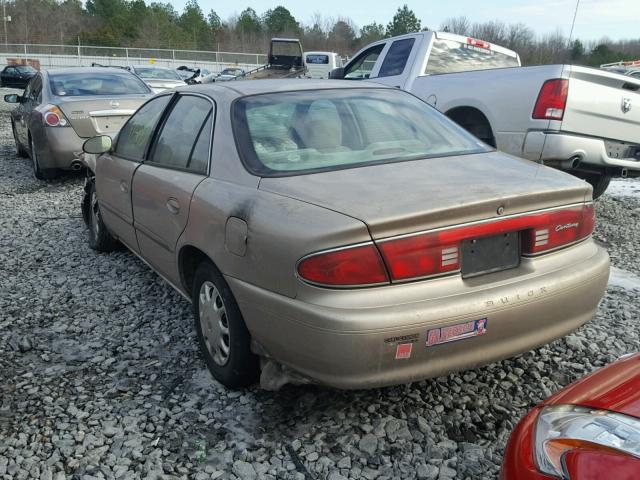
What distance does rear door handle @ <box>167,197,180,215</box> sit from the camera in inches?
128

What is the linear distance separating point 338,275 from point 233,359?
0.86m

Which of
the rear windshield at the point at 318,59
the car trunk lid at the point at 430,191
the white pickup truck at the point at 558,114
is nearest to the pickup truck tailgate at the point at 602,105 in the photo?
the white pickup truck at the point at 558,114

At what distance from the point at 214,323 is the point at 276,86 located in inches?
56.7

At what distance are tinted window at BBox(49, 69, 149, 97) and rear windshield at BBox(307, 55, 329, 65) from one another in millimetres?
18633

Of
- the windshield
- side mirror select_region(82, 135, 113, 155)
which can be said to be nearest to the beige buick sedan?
side mirror select_region(82, 135, 113, 155)

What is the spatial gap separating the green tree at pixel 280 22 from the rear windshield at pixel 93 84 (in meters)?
84.2

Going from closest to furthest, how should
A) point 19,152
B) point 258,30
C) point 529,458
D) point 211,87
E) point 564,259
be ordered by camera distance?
point 529,458
point 564,259
point 211,87
point 19,152
point 258,30

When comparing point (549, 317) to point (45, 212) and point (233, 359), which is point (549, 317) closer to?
point (233, 359)

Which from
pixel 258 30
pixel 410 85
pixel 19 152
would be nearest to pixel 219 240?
pixel 410 85

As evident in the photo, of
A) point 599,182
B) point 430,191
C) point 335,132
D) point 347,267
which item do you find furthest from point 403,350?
point 599,182

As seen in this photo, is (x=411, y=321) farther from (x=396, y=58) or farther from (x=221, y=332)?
(x=396, y=58)

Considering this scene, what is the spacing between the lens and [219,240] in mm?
2770

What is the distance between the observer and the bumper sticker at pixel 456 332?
234 centimetres

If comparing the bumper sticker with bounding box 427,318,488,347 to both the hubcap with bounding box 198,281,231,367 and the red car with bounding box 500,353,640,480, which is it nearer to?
the red car with bounding box 500,353,640,480
